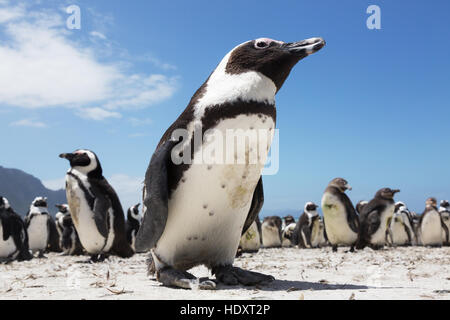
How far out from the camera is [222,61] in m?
3.55

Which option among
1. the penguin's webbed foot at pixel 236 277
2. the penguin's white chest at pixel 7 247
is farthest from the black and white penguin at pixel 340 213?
the penguin's webbed foot at pixel 236 277

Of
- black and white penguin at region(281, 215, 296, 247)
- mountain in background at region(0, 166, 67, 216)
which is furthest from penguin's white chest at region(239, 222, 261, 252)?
mountain in background at region(0, 166, 67, 216)

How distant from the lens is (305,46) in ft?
11.0

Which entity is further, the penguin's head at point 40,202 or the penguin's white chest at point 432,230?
the penguin's white chest at point 432,230

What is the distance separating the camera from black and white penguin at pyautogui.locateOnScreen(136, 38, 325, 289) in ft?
10.3

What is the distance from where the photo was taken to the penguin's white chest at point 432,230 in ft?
44.6

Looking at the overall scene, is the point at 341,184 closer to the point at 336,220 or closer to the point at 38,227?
the point at 336,220

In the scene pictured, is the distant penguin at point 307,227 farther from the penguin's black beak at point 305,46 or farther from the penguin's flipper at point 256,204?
the penguin's black beak at point 305,46

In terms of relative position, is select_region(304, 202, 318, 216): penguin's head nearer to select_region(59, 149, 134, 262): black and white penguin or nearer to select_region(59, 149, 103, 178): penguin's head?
select_region(59, 149, 134, 262): black and white penguin

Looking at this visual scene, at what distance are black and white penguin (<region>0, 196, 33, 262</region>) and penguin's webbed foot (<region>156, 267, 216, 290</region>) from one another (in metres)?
6.33

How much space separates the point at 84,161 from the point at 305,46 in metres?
5.15

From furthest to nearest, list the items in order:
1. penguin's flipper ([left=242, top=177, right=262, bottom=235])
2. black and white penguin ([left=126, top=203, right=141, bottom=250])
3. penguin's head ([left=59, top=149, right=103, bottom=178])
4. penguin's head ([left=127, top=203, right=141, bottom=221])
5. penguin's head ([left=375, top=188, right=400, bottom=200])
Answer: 1. penguin's head ([left=127, top=203, right=141, bottom=221])
2. black and white penguin ([left=126, top=203, right=141, bottom=250])
3. penguin's head ([left=375, top=188, right=400, bottom=200])
4. penguin's head ([left=59, top=149, right=103, bottom=178])
5. penguin's flipper ([left=242, top=177, right=262, bottom=235])

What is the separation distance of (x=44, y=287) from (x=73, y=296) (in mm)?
843

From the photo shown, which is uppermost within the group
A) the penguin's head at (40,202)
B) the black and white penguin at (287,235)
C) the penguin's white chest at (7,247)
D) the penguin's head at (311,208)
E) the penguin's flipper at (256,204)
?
the penguin's flipper at (256,204)
